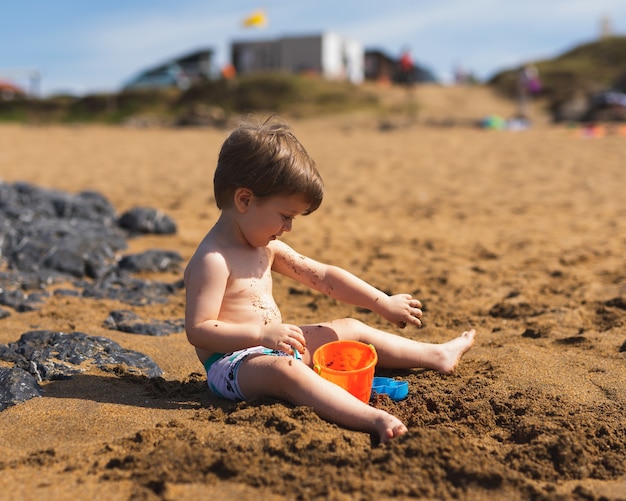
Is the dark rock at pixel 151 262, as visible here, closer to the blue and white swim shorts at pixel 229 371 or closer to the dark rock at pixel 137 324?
the dark rock at pixel 137 324

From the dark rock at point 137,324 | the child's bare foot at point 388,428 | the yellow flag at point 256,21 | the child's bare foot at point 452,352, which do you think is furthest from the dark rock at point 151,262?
the yellow flag at point 256,21

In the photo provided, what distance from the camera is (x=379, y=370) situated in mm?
3125

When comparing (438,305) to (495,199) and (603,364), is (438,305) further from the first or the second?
(495,199)

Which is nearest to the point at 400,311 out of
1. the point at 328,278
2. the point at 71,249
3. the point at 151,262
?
the point at 328,278

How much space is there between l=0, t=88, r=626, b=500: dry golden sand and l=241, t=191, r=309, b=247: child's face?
2.19ft

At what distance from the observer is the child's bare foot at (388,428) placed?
226 centimetres

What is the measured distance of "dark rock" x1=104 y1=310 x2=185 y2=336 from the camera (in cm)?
364

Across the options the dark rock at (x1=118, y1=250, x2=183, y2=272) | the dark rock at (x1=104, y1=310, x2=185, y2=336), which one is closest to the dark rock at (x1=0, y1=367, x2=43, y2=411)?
the dark rock at (x1=104, y1=310, x2=185, y2=336)

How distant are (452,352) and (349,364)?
0.55 metres

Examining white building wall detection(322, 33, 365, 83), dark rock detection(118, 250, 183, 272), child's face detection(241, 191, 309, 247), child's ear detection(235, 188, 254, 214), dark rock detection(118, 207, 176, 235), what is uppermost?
white building wall detection(322, 33, 365, 83)

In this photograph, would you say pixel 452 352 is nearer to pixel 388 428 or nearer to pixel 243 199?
pixel 388 428

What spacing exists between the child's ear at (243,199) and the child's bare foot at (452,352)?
107 centimetres

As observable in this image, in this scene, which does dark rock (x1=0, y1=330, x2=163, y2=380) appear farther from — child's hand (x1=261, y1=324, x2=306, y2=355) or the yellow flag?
the yellow flag

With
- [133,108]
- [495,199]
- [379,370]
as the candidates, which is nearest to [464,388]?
[379,370]
